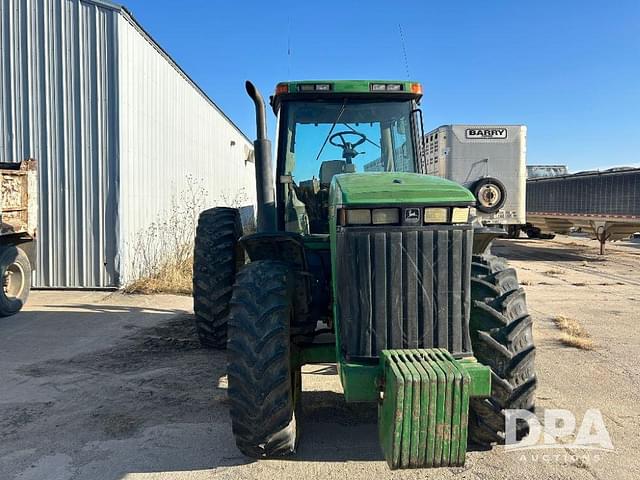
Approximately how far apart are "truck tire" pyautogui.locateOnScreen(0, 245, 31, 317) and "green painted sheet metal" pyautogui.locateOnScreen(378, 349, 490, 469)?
700 cm

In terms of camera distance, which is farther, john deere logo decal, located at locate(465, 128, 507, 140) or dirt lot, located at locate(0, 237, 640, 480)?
john deere logo decal, located at locate(465, 128, 507, 140)

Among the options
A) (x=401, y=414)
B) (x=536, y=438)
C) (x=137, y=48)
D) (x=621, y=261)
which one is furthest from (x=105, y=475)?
(x=621, y=261)

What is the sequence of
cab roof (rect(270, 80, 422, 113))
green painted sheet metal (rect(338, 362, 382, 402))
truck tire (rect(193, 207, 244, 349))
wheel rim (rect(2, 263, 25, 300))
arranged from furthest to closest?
wheel rim (rect(2, 263, 25, 300))
truck tire (rect(193, 207, 244, 349))
cab roof (rect(270, 80, 422, 113))
green painted sheet metal (rect(338, 362, 382, 402))

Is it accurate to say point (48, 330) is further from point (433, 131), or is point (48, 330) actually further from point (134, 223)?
point (433, 131)

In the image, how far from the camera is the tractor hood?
9.91ft

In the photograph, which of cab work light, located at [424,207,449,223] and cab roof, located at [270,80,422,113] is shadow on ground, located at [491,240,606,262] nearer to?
cab roof, located at [270,80,422,113]

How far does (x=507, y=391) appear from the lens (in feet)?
10.7

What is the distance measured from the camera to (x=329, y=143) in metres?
4.92

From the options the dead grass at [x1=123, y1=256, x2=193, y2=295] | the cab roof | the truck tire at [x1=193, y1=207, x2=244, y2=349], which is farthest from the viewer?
the dead grass at [x1=123, y1=256, x2=193, y2=295]

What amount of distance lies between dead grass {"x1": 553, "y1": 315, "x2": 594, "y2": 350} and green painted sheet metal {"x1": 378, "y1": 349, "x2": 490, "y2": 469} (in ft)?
14.3

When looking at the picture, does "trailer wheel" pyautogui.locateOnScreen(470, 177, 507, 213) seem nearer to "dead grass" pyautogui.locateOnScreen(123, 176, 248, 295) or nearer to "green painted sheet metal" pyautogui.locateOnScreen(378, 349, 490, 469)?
"dead grass" pyautogui.locateOnScreen(123, 176, 248, 295)

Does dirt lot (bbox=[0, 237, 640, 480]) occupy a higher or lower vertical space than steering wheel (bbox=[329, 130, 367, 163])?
lower

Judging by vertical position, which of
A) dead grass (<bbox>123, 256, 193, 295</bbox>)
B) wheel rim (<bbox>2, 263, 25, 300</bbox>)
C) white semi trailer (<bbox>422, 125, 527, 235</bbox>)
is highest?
white semi trailer (<bbox>422, 125, 527, 235</bbox>)

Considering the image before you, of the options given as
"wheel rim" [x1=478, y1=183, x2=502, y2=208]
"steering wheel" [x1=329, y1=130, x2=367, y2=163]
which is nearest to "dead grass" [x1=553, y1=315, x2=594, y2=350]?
"wheel rim" [x1=478, y1=183, x2=502, y2=208]
